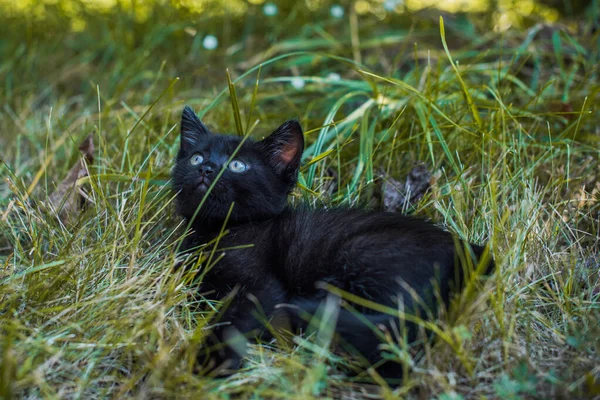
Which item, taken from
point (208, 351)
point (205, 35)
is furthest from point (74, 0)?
point (208, 351)

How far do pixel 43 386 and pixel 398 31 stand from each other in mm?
3863

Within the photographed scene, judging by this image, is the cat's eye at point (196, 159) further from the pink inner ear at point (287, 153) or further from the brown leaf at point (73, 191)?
the brown leaf at point (73, 191)

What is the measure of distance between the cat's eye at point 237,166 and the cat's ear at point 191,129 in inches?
12.0

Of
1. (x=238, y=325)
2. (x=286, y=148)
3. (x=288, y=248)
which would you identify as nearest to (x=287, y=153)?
(x=286, y=148)

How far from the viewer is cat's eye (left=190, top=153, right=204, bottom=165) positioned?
8.42 ft

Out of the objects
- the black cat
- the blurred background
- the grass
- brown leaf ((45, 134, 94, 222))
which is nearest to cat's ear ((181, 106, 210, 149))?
the black cat

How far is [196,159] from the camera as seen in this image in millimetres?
2580

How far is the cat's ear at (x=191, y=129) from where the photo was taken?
2715 mm

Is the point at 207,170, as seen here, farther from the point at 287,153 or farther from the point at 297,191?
the point at 297,191

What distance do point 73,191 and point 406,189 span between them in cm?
166

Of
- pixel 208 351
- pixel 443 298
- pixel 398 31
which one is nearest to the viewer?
pixel 208 351

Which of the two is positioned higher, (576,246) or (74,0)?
A: (74,0)

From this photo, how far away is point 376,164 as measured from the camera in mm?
3037

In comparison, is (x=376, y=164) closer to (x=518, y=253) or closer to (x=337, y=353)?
(x=518, y=253)
